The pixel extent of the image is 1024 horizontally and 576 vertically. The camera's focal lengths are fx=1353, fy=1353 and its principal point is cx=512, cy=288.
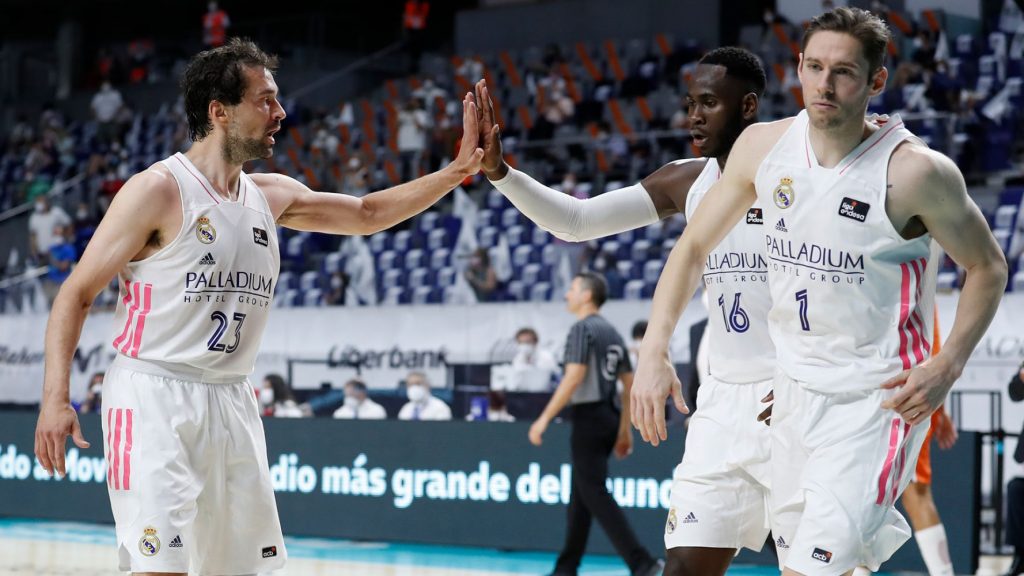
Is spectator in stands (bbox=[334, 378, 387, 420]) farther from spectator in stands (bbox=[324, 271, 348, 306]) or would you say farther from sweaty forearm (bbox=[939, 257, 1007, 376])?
sweaty forearm (bbox=[939, 257, 1007, 376])

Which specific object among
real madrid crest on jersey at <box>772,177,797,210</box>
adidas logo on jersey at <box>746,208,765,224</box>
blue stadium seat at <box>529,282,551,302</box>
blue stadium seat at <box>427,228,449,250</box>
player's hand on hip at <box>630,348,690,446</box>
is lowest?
blue stadium seat at <box>529,282,551,302</box>

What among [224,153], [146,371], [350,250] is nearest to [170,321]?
[146,371]

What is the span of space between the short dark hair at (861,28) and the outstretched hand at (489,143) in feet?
5.62

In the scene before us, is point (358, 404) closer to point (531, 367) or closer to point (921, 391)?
point (531, 367)

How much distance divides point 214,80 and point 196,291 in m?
0.80

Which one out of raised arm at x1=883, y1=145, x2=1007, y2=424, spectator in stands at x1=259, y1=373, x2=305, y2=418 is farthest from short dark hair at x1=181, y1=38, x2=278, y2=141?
spectator in stands at x1=259, y1=373, x2=305, y2=418

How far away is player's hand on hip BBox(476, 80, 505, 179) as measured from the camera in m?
5.54

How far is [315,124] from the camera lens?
24688 mm

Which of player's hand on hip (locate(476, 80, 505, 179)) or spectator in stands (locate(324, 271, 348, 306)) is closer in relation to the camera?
player's hand on hip (locate(476, 80, 505, 179))

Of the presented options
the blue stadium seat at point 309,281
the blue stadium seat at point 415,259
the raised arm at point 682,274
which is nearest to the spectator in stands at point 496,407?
the blue stadium seat at point 415,259

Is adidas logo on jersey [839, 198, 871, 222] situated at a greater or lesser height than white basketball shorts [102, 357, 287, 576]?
greater

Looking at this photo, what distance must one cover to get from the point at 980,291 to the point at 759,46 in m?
17.9

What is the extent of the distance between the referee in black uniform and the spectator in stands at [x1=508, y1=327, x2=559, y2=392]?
12.9 feet

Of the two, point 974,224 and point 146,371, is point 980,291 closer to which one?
point 974,224
